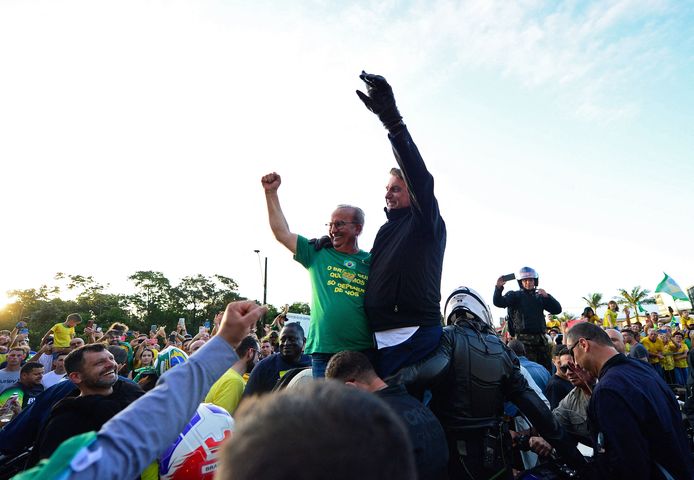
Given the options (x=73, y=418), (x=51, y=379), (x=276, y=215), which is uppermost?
(x=276, y=215)

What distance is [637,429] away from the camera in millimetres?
2633

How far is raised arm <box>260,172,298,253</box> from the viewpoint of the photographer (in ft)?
10.1

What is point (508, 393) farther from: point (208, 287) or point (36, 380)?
point (208, 287)

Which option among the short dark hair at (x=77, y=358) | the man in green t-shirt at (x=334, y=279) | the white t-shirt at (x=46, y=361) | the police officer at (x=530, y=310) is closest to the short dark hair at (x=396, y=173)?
the man in green t-shirt at (x=334, y=279)

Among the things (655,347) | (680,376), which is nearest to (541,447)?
(655,347)

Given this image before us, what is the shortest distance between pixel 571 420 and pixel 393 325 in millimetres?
2685

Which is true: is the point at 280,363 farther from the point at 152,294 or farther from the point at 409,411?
the point at 152,294

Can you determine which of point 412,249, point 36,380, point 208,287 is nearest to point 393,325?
point 412,249

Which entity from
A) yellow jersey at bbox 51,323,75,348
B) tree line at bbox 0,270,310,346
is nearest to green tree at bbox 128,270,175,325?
tree line at bbox 0,270,310,346

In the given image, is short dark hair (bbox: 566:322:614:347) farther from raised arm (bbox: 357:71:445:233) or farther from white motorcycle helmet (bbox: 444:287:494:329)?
raised arm (bbox: 357:71:445:233)

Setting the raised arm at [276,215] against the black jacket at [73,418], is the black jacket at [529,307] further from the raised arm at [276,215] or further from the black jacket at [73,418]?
the black jacket at [73,418]

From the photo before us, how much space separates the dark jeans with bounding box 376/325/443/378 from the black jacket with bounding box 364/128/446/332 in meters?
0.08

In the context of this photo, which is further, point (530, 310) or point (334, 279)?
point (530, 310)

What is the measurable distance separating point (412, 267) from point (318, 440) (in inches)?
79.3
